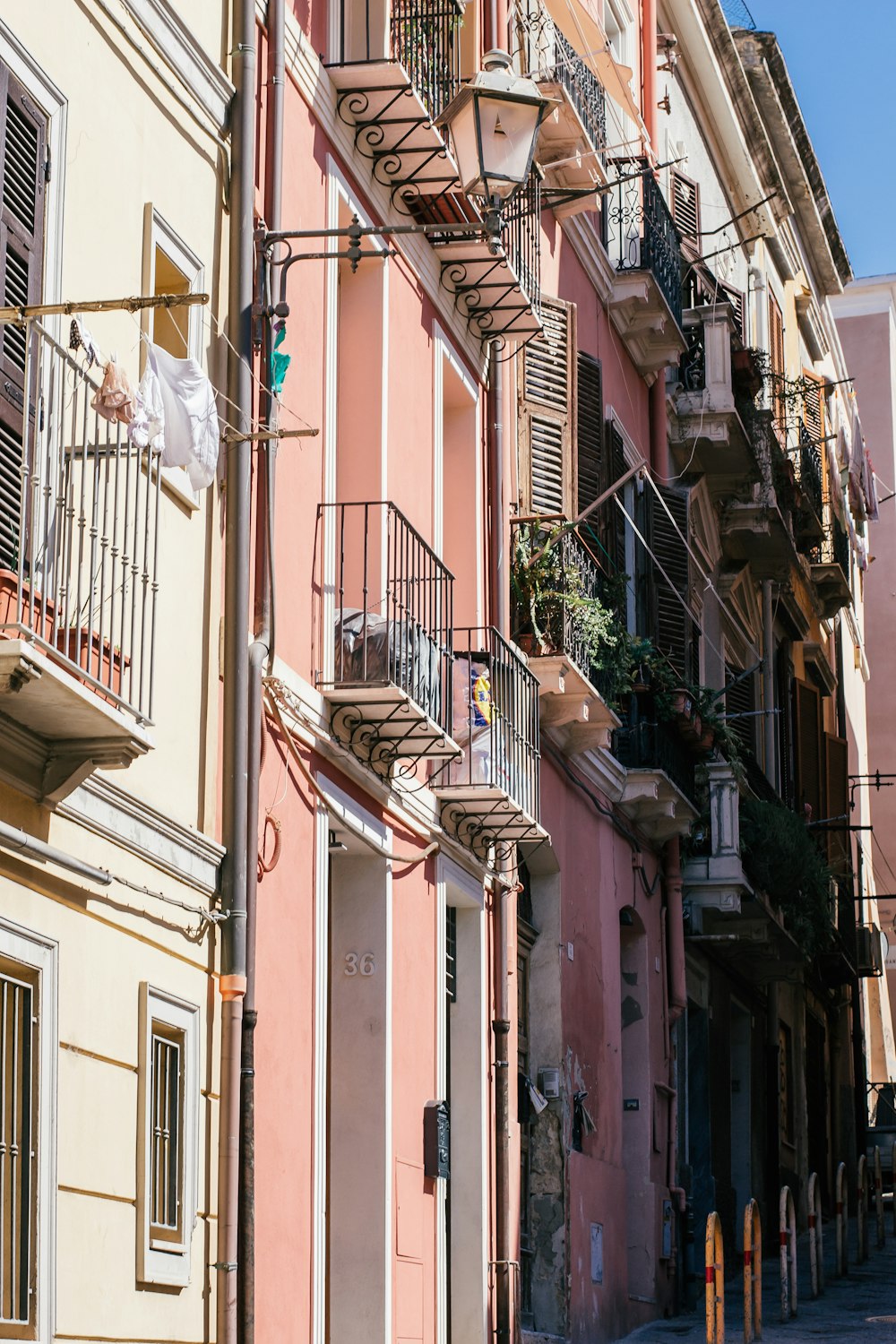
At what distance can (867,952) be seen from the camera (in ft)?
109

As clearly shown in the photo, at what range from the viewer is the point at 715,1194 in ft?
77.4

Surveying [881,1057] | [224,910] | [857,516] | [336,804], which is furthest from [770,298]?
[224,910]

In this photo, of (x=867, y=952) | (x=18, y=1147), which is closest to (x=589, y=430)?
(x=18, y=1147)

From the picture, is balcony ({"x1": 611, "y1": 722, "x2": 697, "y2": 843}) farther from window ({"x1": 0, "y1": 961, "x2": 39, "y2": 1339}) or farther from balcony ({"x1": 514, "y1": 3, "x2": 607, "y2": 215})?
window ({"x1": 0, "y1": 961, "x2": 39, "y2": 1339})

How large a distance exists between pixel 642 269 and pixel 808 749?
11.7 m

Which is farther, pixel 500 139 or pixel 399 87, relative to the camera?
pixel 399 87

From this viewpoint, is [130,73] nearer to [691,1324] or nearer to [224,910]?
[224,910]

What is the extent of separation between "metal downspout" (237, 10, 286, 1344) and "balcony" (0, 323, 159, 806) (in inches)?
68.5

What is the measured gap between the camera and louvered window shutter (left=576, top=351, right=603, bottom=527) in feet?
62.3

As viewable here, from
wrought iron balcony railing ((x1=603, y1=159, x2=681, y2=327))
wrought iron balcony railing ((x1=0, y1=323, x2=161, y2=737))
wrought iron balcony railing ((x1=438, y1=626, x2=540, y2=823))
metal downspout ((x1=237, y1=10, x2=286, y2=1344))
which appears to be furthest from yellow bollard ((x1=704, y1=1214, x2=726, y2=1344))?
wrought iron balcony railing ((x1=603, y1=159, x2=681, y2=327))

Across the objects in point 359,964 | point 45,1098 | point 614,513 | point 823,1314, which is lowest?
point 823,1314

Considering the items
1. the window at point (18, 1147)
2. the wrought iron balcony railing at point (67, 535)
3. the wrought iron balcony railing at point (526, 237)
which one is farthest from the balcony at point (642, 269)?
the window at point (18, 1147)

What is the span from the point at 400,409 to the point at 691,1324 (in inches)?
350

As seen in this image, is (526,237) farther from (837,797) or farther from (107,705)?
(837,797)
